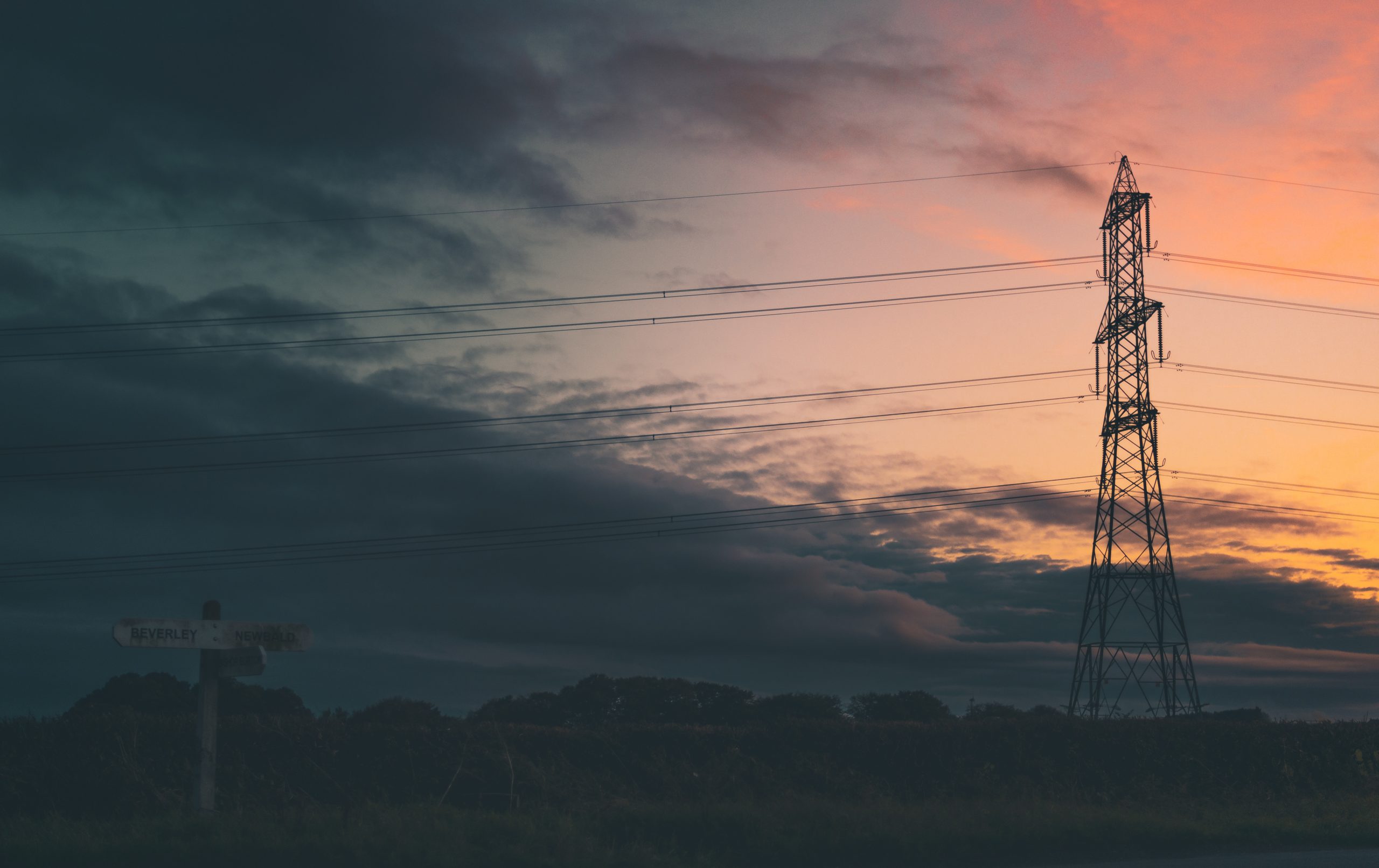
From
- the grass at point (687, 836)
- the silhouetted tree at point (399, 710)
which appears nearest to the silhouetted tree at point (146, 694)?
the silhouetted tree at point (399, 710)

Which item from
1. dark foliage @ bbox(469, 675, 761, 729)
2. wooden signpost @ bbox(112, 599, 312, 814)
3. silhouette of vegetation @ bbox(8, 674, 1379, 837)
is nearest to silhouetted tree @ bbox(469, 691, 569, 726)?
dark foliage @ bbox(469, 675, 761, 729)

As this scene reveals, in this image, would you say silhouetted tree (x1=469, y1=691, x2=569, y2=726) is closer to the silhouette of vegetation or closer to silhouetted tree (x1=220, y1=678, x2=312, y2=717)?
silhouetted tree (x1=220, y1=678, x2=312, y2=717)

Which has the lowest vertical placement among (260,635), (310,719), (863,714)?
(863,714)

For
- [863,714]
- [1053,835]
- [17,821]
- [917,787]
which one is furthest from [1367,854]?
[863,714]

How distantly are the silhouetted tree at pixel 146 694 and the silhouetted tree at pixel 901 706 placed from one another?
104 ft

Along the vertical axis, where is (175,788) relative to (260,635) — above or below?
below

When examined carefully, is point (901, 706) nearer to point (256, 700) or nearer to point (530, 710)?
point (530, 710)

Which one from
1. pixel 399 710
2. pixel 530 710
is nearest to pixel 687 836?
pixel 399 710

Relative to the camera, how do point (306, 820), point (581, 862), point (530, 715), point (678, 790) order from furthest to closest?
1. point (530, 715)
2. point (678, 790)
3. point (306, 820)
4. point (581, 862)

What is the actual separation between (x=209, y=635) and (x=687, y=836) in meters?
8.92

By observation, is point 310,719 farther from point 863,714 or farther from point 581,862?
point 863,714

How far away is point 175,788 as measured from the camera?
70.7 feet

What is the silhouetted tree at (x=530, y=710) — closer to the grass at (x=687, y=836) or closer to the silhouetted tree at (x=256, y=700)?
the silhouetted tree at (x=256, y=700)

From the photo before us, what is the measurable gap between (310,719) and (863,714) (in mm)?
33427
